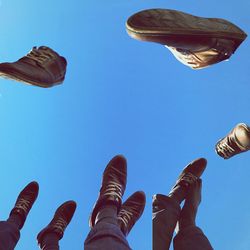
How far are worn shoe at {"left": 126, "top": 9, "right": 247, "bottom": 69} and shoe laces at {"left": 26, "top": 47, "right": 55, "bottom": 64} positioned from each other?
52.7 inches

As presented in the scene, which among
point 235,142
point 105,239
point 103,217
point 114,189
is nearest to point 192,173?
point 235,142

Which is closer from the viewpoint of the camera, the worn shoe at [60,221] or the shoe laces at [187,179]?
the shoe laces at [187,179]

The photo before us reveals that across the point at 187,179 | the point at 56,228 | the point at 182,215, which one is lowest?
the point at 182,215

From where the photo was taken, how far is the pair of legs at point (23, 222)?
4.93 meters

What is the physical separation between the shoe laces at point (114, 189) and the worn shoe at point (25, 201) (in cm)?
186

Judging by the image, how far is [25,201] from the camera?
688 cm

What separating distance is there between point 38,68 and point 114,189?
1.94 metres

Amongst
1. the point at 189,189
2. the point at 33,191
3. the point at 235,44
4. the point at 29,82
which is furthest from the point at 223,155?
the point at 33,191

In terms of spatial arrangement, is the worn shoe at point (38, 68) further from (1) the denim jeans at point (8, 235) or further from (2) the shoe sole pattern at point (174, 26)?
(1) the denim jeans at point (8, 235)

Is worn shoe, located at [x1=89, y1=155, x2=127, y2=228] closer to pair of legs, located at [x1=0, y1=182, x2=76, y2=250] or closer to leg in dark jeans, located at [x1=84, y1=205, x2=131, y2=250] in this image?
leg in dark jeans, located at [x1=84, y1=205, x2=131, y2=250]

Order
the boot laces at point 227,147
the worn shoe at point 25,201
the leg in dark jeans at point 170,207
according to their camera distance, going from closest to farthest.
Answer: the leg in dark jeans at point 170,207
the boot laces at point 227,147
the worn shoe at point 25,201

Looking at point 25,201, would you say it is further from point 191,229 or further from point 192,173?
point 191,229

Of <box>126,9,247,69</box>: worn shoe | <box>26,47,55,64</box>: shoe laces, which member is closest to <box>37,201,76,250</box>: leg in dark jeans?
<box>26,47,55,64</box>: shoe laces

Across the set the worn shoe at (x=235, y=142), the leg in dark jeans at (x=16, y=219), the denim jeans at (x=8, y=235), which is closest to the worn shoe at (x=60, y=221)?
the leg in dark jeans at (x=16, y=219)
